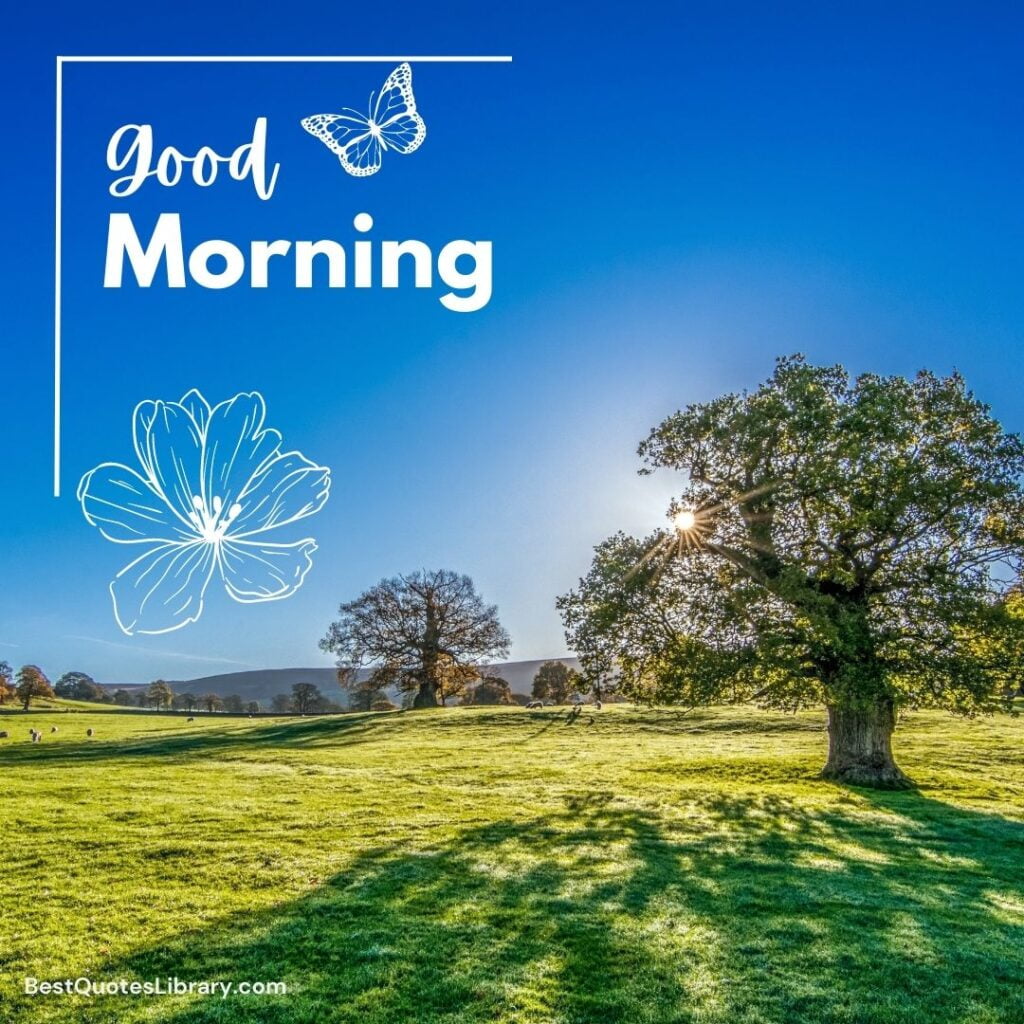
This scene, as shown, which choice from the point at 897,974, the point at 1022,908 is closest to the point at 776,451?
the point at 1022,908

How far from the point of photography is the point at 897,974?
8.60m

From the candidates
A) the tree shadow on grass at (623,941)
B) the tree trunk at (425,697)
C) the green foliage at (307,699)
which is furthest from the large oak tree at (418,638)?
the tree shadow on grass at (623,941)

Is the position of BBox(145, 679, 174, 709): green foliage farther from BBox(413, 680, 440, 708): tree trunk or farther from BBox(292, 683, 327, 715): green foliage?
BBox(413, 680, 440, 708): tree trunk

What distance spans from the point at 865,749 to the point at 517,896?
18786mm

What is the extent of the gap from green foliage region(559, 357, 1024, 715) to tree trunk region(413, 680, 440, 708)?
4312cm

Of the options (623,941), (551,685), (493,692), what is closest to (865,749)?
(623,941)

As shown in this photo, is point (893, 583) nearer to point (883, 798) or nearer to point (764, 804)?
point (883, 798)

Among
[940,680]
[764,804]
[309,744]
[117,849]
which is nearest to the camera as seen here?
[117,849]

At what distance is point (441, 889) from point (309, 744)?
30989 millimetres

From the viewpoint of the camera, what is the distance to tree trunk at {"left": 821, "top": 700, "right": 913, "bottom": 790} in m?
24.9

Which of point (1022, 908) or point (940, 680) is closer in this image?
point (1022, 908)
